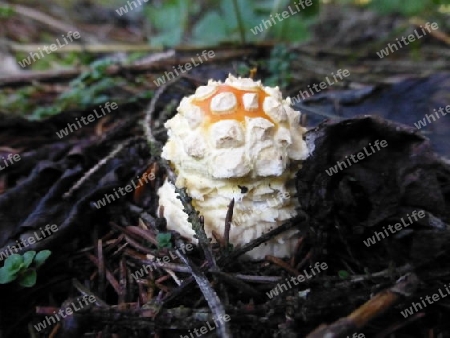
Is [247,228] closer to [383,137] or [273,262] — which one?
[273,262]

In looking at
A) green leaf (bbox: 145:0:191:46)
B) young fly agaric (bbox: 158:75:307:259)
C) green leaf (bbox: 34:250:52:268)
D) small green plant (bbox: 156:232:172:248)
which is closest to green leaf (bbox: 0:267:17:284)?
green leaf (bbox: 34:250:52:268)

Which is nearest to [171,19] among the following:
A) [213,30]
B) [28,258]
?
[213,30]

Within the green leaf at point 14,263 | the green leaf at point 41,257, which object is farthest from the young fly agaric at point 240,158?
the green leaf at point 14,263

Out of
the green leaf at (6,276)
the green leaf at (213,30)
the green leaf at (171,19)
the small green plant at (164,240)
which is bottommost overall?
the small green plant at (164,240)

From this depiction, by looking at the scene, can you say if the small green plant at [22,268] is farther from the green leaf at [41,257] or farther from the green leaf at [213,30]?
the green leaf at [213,30]

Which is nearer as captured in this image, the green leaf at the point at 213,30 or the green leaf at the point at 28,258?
the green leaf at the point at 28,258

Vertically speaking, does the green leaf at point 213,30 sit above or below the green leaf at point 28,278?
above
